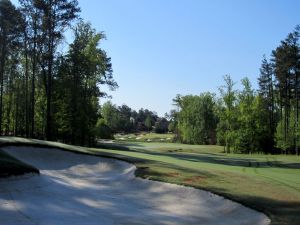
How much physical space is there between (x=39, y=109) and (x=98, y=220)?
5478 cm

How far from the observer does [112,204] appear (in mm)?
16016

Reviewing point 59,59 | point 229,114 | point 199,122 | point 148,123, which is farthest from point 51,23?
point 148,123

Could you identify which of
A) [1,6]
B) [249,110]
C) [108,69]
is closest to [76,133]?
[108,69]

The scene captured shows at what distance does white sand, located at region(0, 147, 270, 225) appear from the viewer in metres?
13.1

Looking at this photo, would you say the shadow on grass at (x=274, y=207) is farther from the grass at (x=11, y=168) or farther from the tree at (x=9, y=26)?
the tree at (x=9, y=26)

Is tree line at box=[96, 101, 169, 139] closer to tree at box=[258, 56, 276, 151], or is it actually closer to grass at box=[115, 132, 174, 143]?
grass at box=[115, 132, 174, 143]

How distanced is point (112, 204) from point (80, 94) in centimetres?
3970

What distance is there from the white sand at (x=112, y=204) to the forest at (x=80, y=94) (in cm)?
2926

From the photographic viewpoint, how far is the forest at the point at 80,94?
171 feet

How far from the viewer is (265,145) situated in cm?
7788

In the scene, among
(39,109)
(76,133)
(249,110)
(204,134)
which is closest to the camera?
(76,133)

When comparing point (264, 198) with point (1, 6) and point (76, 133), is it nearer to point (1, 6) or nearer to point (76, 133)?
point (76, 133)

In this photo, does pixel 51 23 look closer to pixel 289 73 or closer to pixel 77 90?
pixel 77 90

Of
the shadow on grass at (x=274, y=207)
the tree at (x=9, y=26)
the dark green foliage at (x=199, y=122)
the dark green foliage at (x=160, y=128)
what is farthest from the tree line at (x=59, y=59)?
the dark green foliage at (x=160, y=128)
